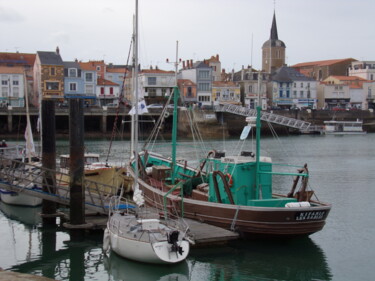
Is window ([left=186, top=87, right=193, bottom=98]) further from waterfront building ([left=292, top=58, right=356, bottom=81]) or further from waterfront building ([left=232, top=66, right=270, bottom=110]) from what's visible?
waterfront building ([left=292, top=58, right=356, bottom=81])

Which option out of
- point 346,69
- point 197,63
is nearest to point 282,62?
point 346,69

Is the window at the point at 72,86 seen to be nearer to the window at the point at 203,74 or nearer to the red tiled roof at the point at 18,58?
the red tiled roof at the point at 18,58

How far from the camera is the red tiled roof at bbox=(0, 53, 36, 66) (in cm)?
9812

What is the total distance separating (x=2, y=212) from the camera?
1014 inches

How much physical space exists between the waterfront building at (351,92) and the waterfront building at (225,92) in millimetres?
21185

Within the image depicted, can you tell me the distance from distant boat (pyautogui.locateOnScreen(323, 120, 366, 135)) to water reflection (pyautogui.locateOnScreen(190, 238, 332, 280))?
6618 centimetres

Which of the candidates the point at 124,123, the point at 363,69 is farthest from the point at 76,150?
the point at 363,69

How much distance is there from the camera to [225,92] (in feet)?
309

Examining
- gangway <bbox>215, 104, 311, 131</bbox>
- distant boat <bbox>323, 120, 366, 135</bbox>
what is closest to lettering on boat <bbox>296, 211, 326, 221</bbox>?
gangway <bbox>215, 104, 311, 131</bbox>

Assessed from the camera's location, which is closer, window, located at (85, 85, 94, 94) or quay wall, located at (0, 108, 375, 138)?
quay wall, located at (0, 108, 375, 138)

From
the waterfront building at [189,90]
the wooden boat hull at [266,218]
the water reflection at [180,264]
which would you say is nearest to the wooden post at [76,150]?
the water reflection at [180,264]

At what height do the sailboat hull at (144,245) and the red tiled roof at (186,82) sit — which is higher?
the red tiled roof at (186,82)

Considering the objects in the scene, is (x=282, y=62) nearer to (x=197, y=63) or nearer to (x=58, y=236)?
(x=197, y=63)

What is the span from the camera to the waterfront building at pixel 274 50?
435 feet
